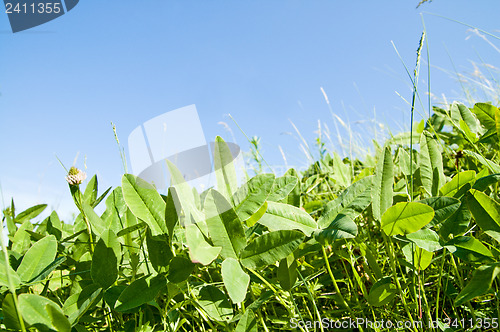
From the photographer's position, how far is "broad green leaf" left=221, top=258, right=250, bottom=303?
1.88 feet

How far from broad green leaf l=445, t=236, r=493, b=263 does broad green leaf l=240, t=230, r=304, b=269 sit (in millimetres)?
303

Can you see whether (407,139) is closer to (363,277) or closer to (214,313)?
(363,277)

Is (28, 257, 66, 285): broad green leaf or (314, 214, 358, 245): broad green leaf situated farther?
(28, 257, 66, 285): broad green leaf

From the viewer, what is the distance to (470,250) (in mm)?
→ 683

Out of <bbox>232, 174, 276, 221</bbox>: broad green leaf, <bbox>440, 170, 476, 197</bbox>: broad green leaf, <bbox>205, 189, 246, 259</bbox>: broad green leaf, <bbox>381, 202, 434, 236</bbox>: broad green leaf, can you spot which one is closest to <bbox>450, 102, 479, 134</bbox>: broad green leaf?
<bbox>440, 170, 476, 197</bbox>: broad green leaf

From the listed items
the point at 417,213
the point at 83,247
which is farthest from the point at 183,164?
the point at 417,213

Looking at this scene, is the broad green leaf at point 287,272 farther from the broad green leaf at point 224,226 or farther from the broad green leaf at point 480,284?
the broad green leaf at point 480,284

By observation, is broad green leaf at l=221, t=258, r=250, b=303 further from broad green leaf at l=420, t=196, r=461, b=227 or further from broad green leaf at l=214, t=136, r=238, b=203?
broad green leaf at l=420, t=196, r=461, b=227

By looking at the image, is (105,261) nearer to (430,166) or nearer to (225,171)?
(225,171)

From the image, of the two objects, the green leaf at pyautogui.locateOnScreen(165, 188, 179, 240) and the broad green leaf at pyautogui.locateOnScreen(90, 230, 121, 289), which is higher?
the green leaf at pyautogui.locateOnScreen(165, 188, 179, 240)

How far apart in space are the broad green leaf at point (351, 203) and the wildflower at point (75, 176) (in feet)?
1.64

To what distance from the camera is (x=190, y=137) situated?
0.80 metres

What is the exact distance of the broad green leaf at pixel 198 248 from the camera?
55 centimetres

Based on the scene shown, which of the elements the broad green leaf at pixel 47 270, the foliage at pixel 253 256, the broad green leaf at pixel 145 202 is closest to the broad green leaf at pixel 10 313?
the foliage at pixel 253 256
